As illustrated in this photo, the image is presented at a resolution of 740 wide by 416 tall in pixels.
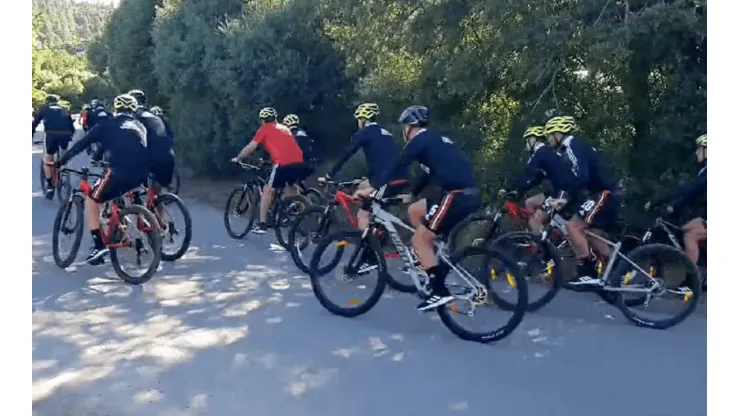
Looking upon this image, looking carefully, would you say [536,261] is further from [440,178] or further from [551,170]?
[440,178]

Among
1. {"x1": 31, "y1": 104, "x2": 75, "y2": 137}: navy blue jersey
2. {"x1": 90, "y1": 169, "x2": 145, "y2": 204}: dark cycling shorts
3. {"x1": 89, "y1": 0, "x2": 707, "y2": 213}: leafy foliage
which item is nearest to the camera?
{"x1": 90, "y1": 169, "x2": 145, "y2": 204}: dark cycling shorts

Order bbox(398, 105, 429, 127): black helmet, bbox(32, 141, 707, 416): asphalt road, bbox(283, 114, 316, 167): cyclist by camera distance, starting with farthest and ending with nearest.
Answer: bbox(283, 114, 316, 167): cyclist
bbox(398, 105, 429, 127): black helmet
bbox(32, 141, 707, 416): asphalt road

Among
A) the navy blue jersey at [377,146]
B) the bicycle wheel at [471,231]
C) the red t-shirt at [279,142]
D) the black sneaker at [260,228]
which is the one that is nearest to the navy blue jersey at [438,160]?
the bicycle wheel at [471,231]

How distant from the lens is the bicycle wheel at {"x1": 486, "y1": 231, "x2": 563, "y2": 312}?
24.0 ft

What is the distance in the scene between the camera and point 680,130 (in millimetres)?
8773

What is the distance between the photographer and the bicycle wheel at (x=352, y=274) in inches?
280

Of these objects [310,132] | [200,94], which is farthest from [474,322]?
[200,94]

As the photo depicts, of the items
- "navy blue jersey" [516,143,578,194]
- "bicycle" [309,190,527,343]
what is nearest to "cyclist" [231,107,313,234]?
"bicycle" [309,190,527,343]

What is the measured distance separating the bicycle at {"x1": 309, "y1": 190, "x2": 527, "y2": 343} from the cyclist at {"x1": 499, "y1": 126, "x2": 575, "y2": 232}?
48.0 inches

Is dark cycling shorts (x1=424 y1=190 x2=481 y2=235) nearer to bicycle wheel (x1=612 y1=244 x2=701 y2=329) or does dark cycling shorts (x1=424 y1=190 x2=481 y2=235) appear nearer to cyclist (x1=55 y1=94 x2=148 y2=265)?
bicycle wheel (x1=612 y1=244 x2=701 y2=329)

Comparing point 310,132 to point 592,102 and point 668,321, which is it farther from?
point 668,321

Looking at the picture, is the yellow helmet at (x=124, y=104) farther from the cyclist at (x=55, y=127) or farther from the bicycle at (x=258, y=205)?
the cyclist at (x=55, y=127)

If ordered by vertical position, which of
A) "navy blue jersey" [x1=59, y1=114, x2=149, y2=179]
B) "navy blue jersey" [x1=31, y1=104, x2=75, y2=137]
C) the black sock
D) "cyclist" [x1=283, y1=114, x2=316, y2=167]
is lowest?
the black sock

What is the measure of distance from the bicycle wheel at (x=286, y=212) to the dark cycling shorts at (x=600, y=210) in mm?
3871
